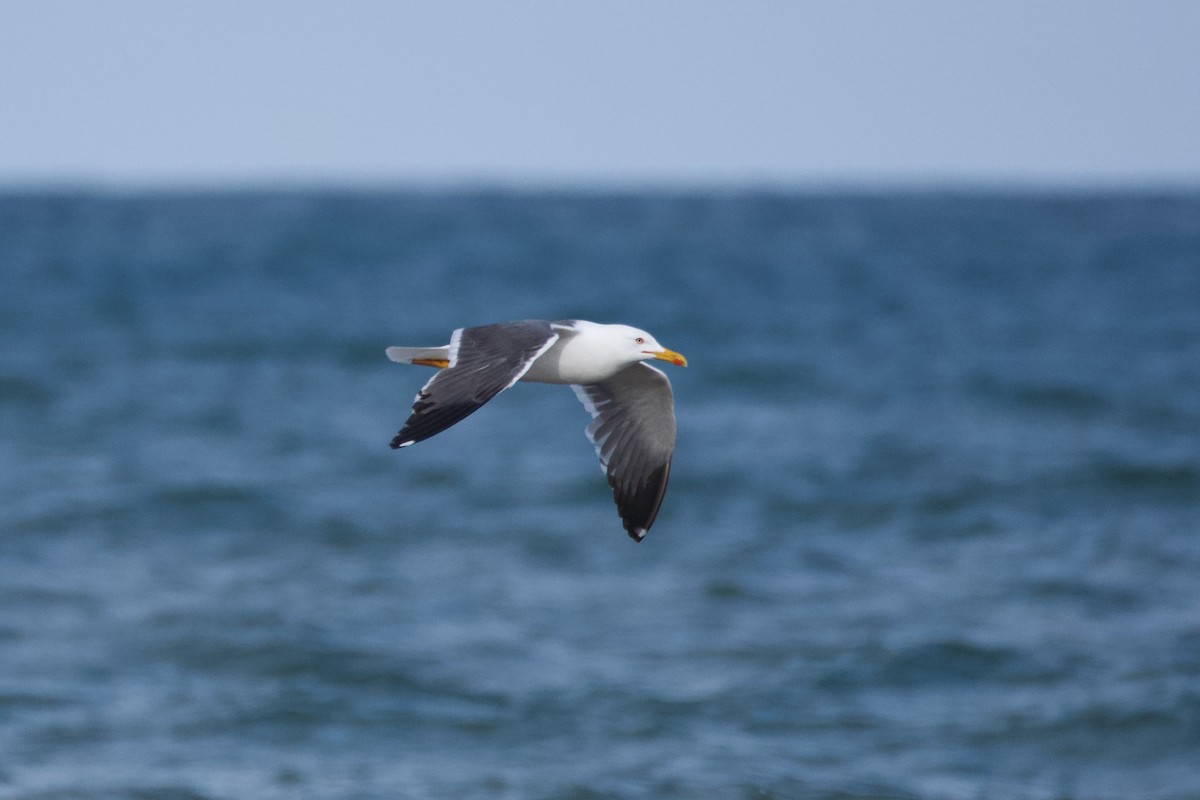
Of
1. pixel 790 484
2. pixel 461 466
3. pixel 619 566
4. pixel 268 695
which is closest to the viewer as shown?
pixel 268 695

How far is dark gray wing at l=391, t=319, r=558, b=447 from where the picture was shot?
5.05 meters

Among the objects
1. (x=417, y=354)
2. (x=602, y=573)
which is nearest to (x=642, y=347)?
(x=417, y=354)

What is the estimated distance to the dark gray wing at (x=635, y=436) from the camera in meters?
6.68

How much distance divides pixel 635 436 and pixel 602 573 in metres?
5.91

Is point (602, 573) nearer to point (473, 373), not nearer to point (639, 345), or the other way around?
point (639, 345)

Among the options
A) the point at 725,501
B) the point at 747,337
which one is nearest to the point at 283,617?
the point at 725,501

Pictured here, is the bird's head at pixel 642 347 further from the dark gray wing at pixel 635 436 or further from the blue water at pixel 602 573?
the blue water at pixel 602 573

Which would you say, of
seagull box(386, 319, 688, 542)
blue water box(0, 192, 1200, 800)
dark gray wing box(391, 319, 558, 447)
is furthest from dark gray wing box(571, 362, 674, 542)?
blue water box(0, 192, 1200, 800)

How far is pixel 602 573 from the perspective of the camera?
1257 centimetres

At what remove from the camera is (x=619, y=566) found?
12.8 m

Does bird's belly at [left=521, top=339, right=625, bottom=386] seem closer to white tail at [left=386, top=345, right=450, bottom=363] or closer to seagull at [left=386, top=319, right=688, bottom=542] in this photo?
seagull at [left=386, top=319, right=688, bottom=542]

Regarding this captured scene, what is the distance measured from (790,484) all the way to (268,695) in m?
6.80

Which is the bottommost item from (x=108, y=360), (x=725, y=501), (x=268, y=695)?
(x=268, y=695)

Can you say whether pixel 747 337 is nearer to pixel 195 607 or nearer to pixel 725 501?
pixel 725 501
